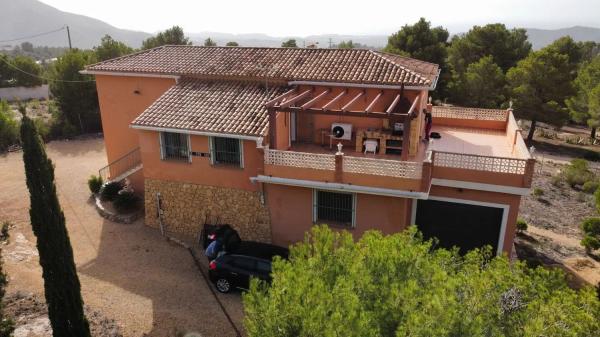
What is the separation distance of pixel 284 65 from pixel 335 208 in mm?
7972

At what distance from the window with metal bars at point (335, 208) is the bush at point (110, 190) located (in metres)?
11.7

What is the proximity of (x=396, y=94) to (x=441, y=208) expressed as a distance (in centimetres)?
528

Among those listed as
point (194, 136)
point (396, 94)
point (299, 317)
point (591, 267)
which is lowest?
point (591, 267)

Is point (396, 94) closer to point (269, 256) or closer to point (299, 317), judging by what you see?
point (269, 256)

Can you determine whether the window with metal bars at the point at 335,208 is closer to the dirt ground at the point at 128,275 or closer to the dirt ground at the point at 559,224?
the dirt ground at the point at 128,275

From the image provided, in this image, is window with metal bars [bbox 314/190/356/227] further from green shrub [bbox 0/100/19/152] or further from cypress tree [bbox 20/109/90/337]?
green shrub [bbox 0/100/19/152]

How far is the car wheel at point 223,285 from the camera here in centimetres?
1631

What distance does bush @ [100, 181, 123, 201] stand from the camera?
23.0 metres

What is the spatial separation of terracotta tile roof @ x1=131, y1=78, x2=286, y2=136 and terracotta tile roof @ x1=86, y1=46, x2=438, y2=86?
679 mm

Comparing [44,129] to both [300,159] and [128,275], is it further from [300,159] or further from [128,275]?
[300,159]

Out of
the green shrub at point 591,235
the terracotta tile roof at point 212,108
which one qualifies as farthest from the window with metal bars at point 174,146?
the green shrub at point 591,235

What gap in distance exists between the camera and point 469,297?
26.7ft

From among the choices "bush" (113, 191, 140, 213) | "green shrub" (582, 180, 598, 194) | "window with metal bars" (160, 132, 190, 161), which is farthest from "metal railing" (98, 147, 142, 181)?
"green shrub" (582, 180, 598, 194)

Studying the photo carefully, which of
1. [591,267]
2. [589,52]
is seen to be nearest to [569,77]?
[591,267]
